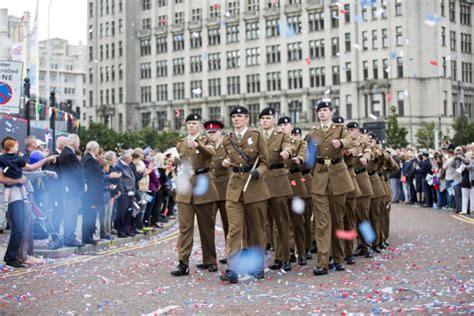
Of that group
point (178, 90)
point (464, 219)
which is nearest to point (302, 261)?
point (464, 219)

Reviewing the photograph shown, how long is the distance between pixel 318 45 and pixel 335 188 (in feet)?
261

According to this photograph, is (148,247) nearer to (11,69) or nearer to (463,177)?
(11,69)

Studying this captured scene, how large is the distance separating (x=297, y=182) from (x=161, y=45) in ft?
307

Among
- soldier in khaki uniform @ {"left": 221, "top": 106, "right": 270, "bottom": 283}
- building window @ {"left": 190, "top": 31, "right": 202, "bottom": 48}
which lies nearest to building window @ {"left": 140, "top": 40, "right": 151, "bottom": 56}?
building window @ {"left": 190, "top": 31, "right": 202, "bottom": 48}

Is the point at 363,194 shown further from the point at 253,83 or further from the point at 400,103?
the point at 253,83

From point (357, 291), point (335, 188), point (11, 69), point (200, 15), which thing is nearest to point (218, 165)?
point (335, 188)

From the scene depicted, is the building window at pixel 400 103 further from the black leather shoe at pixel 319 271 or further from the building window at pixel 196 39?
the black leather shoe at pixel 319 271

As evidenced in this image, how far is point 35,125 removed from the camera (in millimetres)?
23562

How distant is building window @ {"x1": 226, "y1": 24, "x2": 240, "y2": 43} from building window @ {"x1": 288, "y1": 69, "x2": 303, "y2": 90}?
30.9 ft

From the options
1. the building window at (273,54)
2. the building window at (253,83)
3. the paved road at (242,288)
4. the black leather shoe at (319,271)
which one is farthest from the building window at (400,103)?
the black leather shoe at (319,271)

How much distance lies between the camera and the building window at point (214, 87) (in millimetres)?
98812

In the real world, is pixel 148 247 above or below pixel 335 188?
below

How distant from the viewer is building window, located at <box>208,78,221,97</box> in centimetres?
9881

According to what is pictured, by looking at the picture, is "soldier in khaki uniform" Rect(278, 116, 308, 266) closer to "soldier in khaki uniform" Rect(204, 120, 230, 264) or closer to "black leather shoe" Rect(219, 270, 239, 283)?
"soldier in khaki uniform" Rect(204, 120, 230, 264)
